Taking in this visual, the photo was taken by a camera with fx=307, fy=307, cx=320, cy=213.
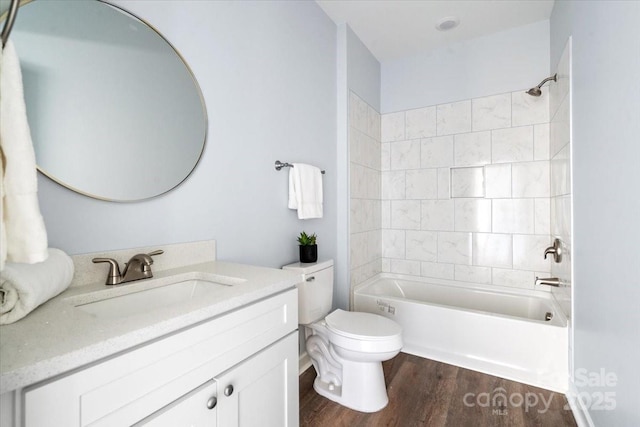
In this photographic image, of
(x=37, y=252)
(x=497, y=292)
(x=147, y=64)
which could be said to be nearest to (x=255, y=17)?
(x=147, y=64)

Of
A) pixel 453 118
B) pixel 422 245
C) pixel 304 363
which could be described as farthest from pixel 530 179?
pixel 304 363

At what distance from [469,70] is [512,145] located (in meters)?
0.79

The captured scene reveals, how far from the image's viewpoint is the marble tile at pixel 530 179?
248 centimetres

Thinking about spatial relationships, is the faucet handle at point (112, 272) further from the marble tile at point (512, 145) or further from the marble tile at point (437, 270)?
the marble tile at point (512, 145)

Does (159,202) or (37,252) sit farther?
(159,202)

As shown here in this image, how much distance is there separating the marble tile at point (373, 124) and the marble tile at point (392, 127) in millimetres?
69

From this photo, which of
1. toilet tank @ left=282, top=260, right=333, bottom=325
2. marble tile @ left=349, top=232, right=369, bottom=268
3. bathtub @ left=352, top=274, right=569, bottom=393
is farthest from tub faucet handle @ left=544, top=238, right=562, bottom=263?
toilet tank @ left=282, top=260, right=333, bottom=325

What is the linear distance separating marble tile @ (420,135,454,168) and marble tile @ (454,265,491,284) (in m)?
0.97

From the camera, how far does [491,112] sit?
Answer: 8.77ft

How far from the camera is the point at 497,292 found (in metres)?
2.61

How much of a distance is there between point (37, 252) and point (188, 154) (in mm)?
920

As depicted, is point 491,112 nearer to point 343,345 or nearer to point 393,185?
point 393,185

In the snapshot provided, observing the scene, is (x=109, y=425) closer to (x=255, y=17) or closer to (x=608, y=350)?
(x=608, y=350)

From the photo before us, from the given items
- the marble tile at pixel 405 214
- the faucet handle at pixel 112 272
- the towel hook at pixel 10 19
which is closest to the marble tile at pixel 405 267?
the marble tile at pixel 405 214
